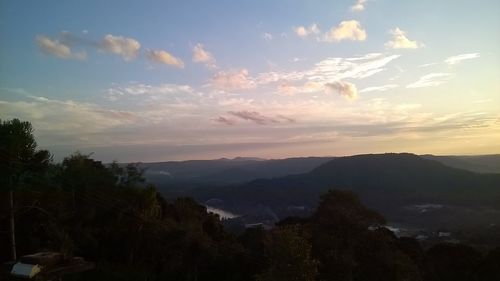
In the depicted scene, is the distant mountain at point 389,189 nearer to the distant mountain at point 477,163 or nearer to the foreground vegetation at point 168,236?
the distant mountain at point 477,163

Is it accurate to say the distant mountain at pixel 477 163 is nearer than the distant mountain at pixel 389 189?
No

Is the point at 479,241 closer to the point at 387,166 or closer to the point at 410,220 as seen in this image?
the point at 410,220

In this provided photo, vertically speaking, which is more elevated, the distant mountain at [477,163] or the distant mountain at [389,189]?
the distant mountain at [477,163]

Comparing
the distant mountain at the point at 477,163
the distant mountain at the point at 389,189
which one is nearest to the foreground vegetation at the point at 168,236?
the distant mountain at the point at 389,189

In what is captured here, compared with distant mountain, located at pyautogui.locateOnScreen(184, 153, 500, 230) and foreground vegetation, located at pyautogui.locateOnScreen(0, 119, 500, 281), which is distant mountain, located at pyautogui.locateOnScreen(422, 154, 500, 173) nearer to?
distant mountain, located at pyautogui.locateOnScreen(184, 153, 500, 230)

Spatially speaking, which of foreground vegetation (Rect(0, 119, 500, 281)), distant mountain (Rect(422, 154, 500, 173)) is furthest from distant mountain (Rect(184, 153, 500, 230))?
foreground vegetation (Rect(0, 119, 500, 281))

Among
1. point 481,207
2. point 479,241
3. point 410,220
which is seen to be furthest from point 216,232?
point 481,207
